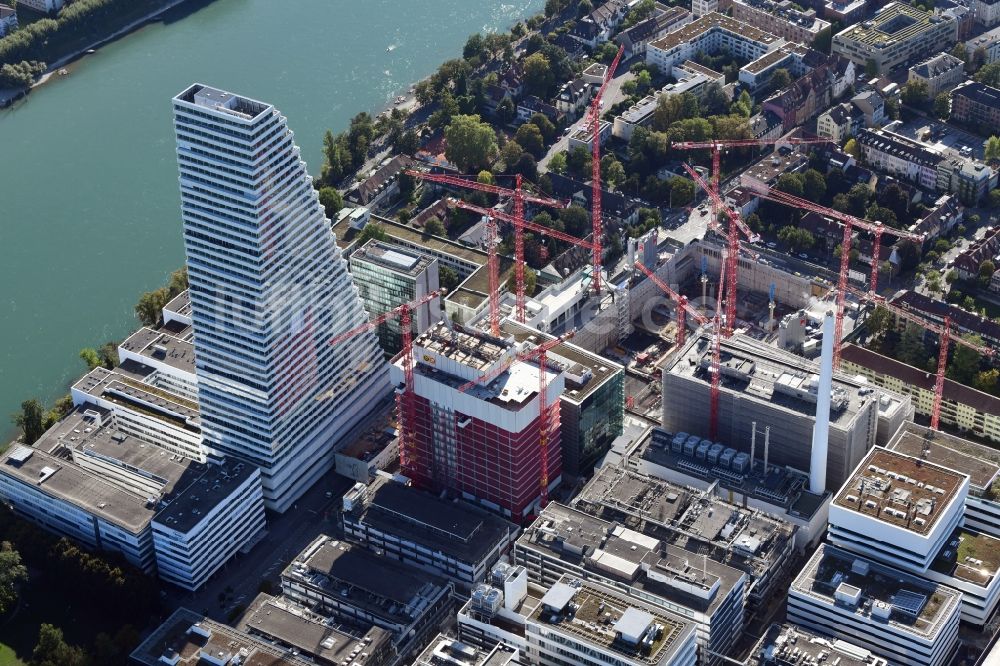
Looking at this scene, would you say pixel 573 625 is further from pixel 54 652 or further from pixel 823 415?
pixel 54 652

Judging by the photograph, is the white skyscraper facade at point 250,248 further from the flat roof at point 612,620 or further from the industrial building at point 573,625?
the flat roof at point 612,620

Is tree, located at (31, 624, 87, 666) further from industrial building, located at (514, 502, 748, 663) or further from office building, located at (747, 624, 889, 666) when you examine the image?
office building, located at (747, 624, 889, 666)

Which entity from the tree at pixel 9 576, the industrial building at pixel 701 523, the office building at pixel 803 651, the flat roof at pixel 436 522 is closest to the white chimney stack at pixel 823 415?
the industrial building at pixel 701 523

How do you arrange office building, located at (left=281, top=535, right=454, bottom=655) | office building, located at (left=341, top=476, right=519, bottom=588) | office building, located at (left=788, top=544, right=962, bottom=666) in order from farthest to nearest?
office building, located at (left=341, top=476, right=519, bottom=588) → office building, located at (left=281, top=535, right=454, bottom=655) → office building, located at (left=788, top=544, right=962, bottom=666)

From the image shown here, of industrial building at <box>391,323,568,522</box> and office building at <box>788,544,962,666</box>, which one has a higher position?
industrial building at <box>391,323,568,522</box>

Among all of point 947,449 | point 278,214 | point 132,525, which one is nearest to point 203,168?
point 278,214

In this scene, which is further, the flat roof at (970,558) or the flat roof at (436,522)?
the flat roof at (436,522)

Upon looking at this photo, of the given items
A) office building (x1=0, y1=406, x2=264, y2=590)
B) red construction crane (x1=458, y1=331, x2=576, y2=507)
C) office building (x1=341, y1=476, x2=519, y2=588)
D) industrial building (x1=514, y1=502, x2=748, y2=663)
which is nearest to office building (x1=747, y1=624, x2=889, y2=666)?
industrial building (x1=514, y1=502, x2=748, y2=663)
